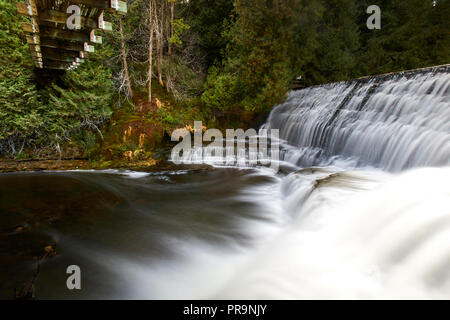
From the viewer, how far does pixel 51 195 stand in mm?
5289

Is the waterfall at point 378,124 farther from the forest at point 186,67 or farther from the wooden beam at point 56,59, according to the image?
the wooden beam at point 56,59

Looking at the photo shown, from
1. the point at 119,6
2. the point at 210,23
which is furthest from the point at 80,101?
the point at 210,23

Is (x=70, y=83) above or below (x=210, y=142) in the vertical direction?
above

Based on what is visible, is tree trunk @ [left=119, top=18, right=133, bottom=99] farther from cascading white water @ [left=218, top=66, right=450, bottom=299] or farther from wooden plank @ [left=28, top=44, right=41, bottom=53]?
cascading white water @ [left=218, top=66, right=450, bottom=299]

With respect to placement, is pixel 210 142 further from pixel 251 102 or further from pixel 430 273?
pixel 430 273

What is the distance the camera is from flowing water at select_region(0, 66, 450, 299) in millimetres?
2748

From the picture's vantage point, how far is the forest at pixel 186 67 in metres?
7.93

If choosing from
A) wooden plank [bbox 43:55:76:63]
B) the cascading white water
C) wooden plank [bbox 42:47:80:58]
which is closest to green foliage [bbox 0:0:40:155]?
wooden plank [bbox 43:55:76:63]

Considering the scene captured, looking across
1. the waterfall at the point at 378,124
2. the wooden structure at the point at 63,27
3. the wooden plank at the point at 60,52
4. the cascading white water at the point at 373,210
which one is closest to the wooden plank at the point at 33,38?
the wooden structure at the point at 63,27

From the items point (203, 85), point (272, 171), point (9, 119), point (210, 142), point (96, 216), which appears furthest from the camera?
point (203, 85)

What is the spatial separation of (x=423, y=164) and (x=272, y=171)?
3.89m

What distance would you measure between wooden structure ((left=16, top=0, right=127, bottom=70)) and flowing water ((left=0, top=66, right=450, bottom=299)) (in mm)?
3716

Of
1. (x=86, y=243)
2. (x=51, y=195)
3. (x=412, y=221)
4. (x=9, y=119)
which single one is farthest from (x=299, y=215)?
(x=9, y=119)

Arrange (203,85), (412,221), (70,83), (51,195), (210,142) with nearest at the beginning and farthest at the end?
(412,221) → (51,195) → (70,83) → (210,142) → (203,85)
